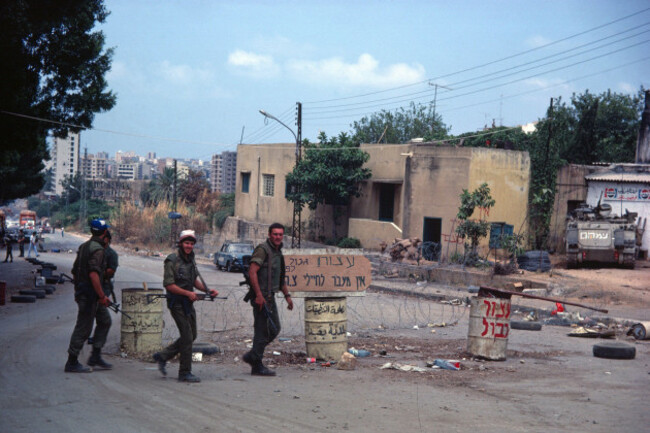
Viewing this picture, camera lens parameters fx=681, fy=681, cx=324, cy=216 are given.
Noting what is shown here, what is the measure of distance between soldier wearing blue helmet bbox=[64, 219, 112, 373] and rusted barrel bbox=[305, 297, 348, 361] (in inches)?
105

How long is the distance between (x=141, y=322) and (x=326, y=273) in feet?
8.68

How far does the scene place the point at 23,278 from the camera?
24469mm

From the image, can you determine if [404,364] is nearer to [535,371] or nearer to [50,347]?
[535,371]

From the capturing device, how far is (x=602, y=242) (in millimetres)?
25984

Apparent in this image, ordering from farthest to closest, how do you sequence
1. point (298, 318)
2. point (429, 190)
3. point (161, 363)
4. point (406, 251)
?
1. point (429, 190)
2. point (406, 251)
3. point (298, 318)
4. point (161, 363)

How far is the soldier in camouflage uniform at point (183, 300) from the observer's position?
7762 millimetres

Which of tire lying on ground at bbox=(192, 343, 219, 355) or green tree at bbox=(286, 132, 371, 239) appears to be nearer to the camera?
tire lying on ground at bbox=(192, 343, 219, 355)

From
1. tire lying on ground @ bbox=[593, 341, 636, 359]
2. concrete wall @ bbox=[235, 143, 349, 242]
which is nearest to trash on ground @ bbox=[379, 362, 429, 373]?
tire lying on ground @ bbox=[593, 341, 636, 359]

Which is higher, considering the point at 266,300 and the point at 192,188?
the point at 192,188

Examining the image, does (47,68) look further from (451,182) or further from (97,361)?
(451,182)

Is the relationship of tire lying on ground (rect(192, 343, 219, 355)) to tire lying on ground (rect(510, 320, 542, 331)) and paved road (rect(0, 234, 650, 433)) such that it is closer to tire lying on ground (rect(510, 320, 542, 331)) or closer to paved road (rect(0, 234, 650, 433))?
paved road (rect(0, 234, 650, 433))

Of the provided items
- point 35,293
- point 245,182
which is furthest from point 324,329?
point 245,182

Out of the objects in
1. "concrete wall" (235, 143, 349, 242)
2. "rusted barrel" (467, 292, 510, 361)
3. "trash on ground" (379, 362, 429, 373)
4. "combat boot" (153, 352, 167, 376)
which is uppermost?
"concrete wall" (235, 143, 349, 242)

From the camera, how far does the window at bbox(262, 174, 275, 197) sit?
1881 inches
